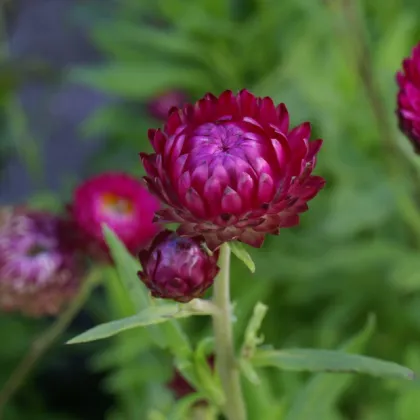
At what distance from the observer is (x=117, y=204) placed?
1124 mm

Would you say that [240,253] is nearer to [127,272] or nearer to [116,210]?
[127,272]

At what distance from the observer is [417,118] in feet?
2.24

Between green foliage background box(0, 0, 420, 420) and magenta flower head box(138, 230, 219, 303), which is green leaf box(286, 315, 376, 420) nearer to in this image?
green foliage background box(0, 0, 420, 420)

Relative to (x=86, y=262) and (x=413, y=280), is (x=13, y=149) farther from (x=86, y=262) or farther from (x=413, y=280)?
(x=413, y=280)

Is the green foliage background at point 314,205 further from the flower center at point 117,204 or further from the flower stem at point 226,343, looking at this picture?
the flower stem at point 226,343

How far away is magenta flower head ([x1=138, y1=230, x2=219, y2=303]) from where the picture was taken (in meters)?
0.60

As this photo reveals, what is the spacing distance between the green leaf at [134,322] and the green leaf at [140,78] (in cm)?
102

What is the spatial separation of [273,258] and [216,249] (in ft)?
2.63

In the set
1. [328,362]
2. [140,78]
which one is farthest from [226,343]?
[140,78]

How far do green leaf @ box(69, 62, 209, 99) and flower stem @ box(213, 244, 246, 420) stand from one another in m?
1.01

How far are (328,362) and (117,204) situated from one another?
53 cm

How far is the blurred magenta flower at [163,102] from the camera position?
173 centimetres

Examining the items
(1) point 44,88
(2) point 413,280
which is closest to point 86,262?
(2) point 413,280

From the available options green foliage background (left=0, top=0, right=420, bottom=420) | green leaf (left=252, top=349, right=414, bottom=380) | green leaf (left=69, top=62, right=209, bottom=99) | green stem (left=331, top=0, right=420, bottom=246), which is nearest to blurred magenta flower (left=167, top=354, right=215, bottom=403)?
green foliage background (left=0, top=0, right=420, bottom=420)
